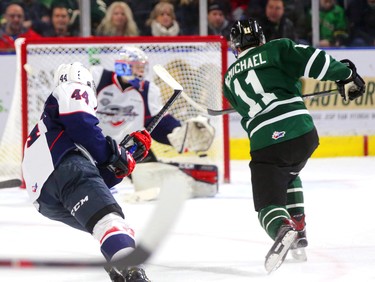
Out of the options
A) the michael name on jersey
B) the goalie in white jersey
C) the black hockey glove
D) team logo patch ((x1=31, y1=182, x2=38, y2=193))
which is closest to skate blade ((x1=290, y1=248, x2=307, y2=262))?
the black hockey glove

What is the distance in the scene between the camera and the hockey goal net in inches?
256

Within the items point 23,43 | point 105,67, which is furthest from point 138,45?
point 23,43

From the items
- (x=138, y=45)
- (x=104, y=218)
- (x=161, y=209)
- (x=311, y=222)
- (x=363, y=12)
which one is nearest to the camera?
(x=161, y=209)

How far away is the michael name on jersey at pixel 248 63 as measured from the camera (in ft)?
12.5

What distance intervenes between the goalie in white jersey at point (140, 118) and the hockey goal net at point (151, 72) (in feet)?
0.75

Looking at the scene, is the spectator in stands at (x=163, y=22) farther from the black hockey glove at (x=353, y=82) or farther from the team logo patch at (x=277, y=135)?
the team logo patch at (x=277, y=135)

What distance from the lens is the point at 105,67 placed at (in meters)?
6.72

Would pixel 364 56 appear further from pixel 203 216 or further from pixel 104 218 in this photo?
pixel 104 218

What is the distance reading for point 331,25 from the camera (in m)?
8.02

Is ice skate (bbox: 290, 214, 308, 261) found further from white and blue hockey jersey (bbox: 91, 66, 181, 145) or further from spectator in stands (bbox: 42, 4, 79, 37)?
spectator in stands (bbox: 42, 4, 79, 37)

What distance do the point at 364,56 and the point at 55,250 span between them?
3.97 m

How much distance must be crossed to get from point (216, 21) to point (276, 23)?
0.46 meters

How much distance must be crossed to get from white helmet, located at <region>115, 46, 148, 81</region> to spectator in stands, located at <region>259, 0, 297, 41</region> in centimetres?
208

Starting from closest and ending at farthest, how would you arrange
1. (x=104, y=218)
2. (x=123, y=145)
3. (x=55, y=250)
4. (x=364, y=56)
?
(x=104, y=218)
(x=123, y=145)
(x=55, y=250)
(x=364, y=56)
